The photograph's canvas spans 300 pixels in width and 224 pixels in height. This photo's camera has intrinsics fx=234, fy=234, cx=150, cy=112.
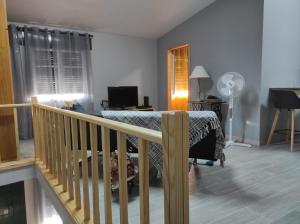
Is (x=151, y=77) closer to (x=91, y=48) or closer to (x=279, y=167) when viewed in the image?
(x=91, y=48)

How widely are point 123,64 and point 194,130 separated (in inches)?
141

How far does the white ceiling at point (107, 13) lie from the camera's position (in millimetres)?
3822

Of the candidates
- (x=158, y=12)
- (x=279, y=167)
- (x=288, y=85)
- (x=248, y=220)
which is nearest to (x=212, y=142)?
(x=248, y=220)

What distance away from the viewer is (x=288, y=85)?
390 cm

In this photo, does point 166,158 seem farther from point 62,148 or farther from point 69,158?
point 62,148

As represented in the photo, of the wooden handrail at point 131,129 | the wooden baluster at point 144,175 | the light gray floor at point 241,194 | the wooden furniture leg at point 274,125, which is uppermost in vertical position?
the wooden handrail at point 131,129

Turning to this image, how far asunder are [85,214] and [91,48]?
3931mm

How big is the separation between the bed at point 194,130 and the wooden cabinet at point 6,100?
1.34 meters

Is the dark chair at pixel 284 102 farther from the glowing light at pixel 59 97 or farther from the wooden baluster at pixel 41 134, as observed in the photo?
the glowing light at pixel 59 97

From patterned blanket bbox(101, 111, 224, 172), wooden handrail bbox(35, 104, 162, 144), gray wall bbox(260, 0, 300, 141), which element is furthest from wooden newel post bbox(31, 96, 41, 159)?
gray wall bbox(260, 0, 300, 141)

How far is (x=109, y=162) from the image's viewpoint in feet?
4.08

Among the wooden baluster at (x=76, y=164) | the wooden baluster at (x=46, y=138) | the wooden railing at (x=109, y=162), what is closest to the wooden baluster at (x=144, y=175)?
the wooden railing at (x=109, y=162)

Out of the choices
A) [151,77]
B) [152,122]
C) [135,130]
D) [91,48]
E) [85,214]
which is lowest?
[85,214]

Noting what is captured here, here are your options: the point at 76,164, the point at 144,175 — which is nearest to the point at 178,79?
the point at 76,164
